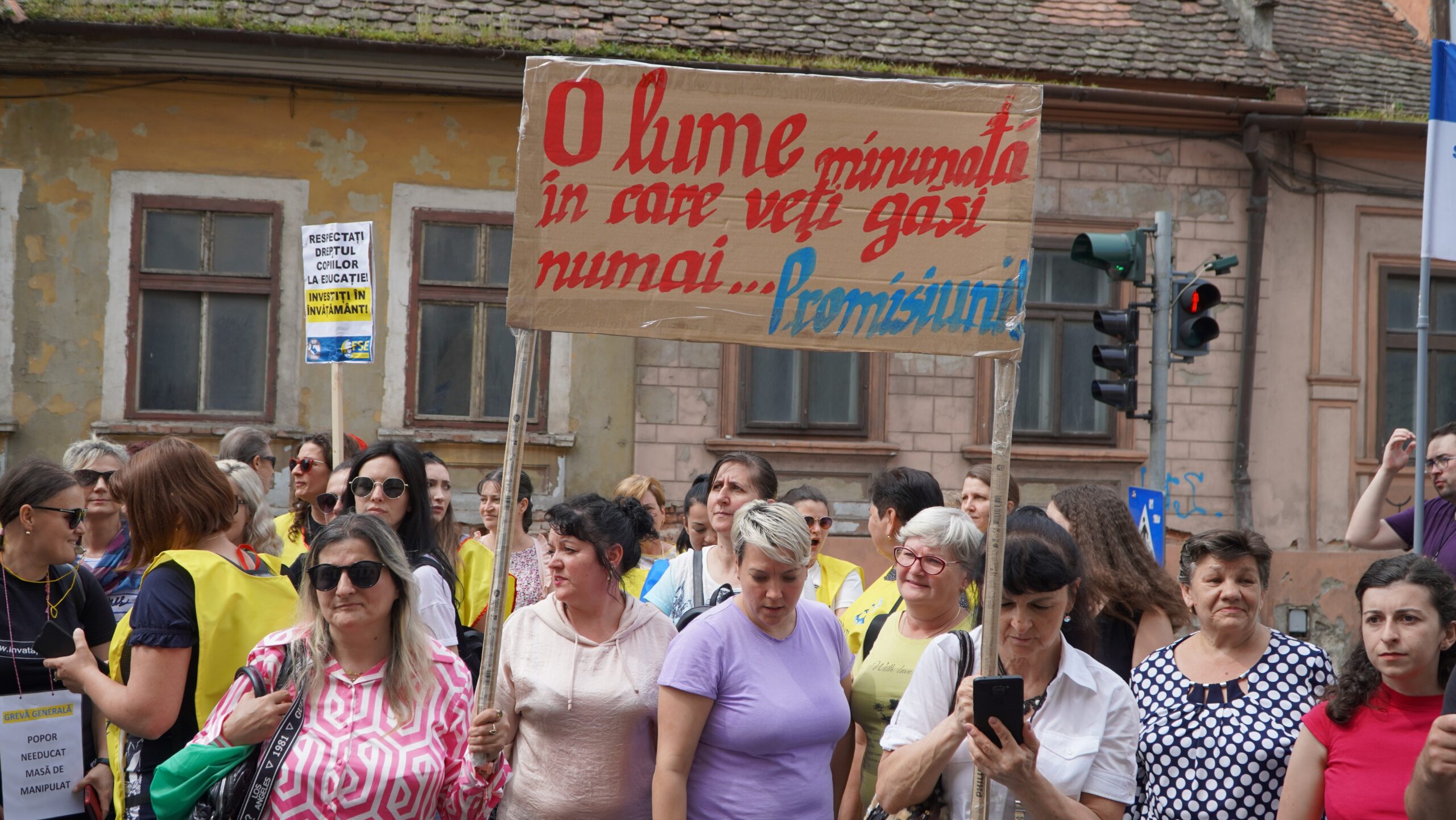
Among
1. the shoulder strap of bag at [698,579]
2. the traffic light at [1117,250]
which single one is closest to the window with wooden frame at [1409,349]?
the traffic light at [1117,250]

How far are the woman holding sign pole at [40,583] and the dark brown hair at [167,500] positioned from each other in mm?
497

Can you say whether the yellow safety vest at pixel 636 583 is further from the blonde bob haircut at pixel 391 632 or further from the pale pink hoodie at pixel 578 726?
the blonde bob haircut at pixel 391 632

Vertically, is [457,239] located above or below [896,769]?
above

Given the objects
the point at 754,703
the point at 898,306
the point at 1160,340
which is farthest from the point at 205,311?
the point at 898,306

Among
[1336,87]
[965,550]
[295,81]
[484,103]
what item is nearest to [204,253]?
[295,81]

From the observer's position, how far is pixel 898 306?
3.67 meters

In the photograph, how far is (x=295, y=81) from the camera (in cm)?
1162

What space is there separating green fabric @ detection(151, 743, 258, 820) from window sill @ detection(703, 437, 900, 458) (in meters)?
8.67

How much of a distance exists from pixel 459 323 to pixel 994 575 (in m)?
9.36

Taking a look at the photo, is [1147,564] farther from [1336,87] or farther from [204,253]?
[1336,87]

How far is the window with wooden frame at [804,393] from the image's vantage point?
12250 millimetres

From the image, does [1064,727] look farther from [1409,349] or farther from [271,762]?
[1409,349]

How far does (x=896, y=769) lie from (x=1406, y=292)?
38.7 feet

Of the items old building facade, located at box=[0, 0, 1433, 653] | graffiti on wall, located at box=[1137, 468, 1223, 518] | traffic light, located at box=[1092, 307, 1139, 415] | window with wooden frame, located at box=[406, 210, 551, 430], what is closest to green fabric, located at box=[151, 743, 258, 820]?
traffic light, located at box=[1092, 307, 1139, 415]
